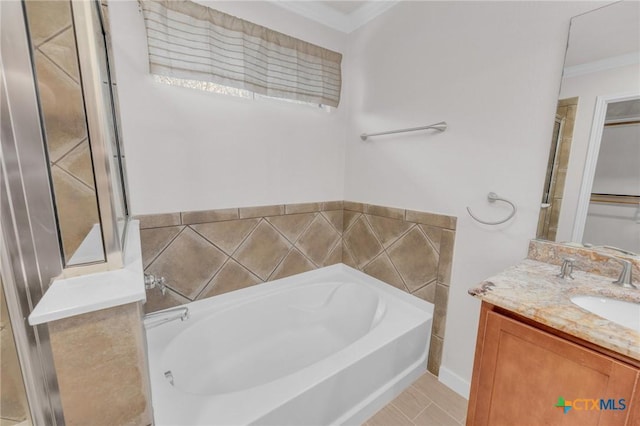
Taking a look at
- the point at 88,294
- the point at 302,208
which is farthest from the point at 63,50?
the point at 302,208

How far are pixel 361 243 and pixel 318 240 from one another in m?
0.35

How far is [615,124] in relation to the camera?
41.7 inches

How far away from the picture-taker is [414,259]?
5.72 feet

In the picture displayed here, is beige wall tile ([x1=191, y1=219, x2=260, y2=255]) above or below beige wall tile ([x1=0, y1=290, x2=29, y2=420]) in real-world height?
above

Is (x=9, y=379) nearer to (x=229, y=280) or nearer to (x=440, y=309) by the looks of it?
(x=229, y=280)

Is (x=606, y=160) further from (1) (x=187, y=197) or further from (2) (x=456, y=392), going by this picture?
(1) (x=187, y=197)

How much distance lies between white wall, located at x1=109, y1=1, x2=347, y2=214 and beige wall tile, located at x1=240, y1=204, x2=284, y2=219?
0.14 ft

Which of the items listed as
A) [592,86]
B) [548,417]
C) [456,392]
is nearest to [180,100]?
[592,86]

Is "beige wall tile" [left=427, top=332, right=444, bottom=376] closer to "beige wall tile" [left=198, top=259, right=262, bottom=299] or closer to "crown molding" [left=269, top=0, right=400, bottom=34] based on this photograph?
"beige wall tile" [left=198, top=259, right=262, bottom=299]

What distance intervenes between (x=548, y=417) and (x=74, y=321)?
134cm

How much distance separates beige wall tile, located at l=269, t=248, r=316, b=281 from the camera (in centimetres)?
198

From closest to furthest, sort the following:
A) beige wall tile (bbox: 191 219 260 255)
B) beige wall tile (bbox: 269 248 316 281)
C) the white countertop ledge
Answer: the white countertop ledge → beige wall tile (bbox: 191 219 260 255) → beige wall tile (bbox: 269 248 316 281)

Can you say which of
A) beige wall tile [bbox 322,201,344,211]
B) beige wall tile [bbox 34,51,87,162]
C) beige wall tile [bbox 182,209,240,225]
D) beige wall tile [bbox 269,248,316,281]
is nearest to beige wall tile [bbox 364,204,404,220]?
beige wall tile [bbox 322,201,344,211]

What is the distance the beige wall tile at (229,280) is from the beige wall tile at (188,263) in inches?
1.6
